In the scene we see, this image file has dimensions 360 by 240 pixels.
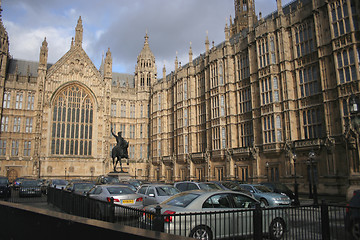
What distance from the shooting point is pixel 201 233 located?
7.32 m

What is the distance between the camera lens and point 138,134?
198 ft

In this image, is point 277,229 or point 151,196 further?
point 151,196

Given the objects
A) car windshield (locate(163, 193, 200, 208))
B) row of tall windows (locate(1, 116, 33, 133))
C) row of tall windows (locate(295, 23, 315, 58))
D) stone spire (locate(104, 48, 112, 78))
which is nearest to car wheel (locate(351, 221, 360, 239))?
car windshield (locate(163, 193, 200, 208))

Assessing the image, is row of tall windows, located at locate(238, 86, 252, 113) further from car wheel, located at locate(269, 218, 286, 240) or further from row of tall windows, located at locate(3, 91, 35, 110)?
row of tall windows, located at locate(3, 91, 35, 110)

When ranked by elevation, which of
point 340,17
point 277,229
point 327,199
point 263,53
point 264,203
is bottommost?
point 327,199

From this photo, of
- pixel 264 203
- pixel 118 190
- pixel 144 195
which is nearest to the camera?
pixel 118 190

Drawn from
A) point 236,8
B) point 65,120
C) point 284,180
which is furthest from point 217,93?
point 236,8

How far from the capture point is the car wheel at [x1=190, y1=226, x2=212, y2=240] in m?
7.21

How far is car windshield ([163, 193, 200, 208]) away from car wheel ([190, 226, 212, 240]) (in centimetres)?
133

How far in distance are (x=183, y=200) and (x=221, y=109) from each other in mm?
31198

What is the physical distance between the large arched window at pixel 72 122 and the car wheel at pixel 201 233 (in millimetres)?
49601

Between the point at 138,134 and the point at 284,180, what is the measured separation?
36.6 meters

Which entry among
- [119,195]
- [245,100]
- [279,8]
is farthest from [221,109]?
[119,195]

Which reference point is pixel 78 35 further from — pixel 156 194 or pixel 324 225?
pixel 324 225
